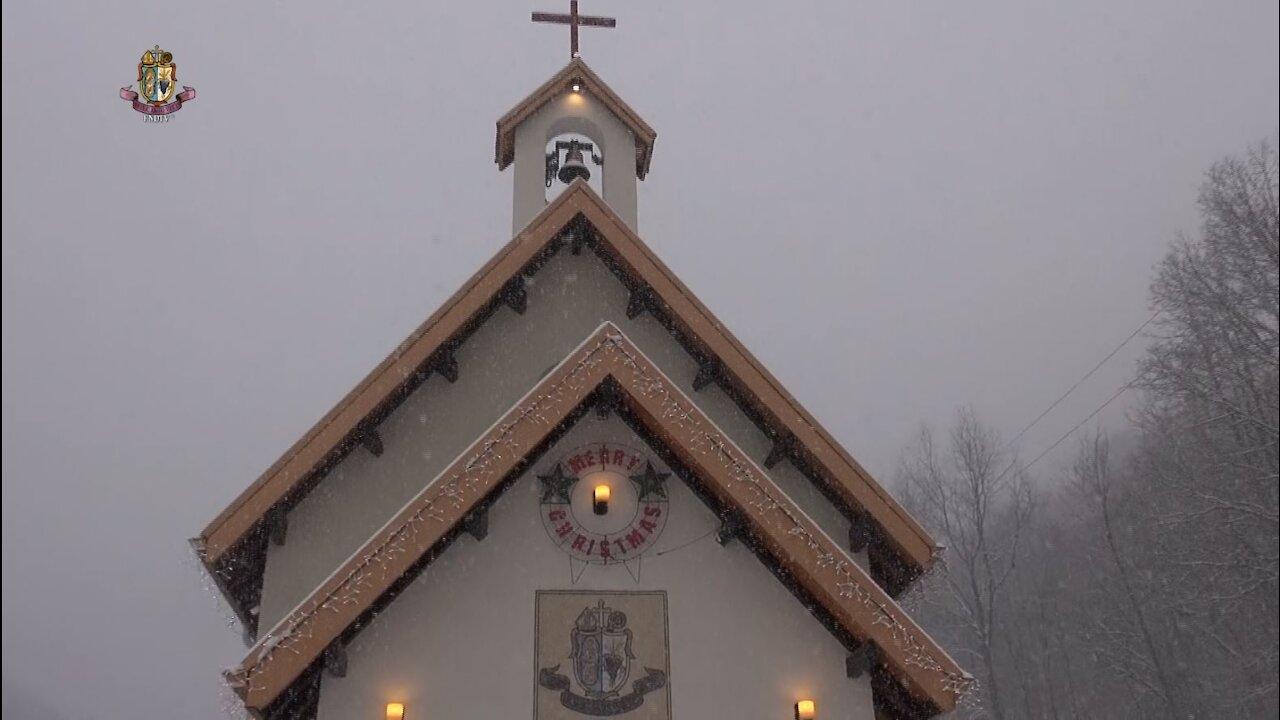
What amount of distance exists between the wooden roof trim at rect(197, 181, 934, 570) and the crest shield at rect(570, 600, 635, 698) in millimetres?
2703

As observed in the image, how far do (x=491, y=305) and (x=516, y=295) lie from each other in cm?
34

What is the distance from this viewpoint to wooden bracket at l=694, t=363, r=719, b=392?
10.1 meters

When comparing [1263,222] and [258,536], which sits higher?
[1263,222]

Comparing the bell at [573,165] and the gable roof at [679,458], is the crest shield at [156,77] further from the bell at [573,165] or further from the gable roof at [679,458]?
the gable roof at [679,458]

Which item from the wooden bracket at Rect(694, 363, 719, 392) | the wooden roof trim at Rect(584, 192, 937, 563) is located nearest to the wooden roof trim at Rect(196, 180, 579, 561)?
the wooden roof trim at Rect(584, 192, 937, 563)

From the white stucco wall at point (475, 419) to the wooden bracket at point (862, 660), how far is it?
6.40 feet

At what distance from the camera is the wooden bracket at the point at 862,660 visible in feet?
24.9

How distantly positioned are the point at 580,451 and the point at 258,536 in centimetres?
378

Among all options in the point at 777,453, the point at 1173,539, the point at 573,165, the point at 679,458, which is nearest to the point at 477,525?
the point at 679,458

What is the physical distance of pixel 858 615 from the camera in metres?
7.33

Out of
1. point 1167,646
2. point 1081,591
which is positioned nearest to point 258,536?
point 1167,646

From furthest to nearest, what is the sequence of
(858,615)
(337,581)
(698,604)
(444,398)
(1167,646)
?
1. (1167,646)
2. (444,398)
3. (698,604)
4. (858,615)
5. (337,581)

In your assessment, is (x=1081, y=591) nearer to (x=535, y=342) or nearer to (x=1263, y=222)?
(x=1263, y=222)

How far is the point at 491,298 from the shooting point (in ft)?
32.0
